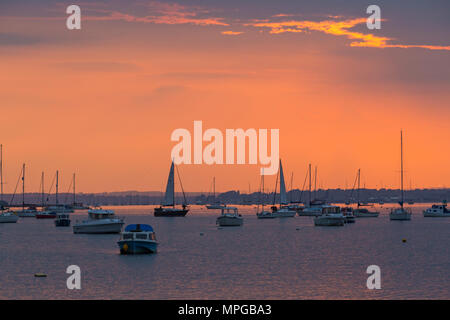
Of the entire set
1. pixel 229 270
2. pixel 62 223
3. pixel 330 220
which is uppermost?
pixel 330 220

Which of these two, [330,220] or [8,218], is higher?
[330,220]

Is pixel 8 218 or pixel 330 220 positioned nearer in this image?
pixel 330 220

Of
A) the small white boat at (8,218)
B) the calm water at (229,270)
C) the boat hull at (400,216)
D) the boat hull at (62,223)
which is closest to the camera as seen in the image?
the calm water at (229,270)

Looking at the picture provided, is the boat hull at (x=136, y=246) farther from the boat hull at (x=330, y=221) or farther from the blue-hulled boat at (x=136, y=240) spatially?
the boat hull at (x=330, y=221)

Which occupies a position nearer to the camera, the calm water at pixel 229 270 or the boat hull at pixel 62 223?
the calm water at pixel 229 270

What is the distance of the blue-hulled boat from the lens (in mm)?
66500

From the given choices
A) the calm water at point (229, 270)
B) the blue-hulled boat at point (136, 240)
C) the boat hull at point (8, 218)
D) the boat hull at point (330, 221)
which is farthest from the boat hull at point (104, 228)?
the boat hull at point (8, 218)

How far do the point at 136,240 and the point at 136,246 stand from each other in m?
0.93

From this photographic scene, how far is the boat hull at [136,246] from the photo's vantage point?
66500 millimetres

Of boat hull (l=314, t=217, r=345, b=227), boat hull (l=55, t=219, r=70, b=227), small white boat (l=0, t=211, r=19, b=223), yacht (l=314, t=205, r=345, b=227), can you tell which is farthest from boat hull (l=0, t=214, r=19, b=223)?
boat hull (l=314, t=217, r=345, b=227)

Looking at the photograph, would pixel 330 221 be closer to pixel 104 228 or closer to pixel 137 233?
pixel 104 228

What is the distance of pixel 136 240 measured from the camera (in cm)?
6625

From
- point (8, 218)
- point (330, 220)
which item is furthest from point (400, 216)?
point (8, 218)
